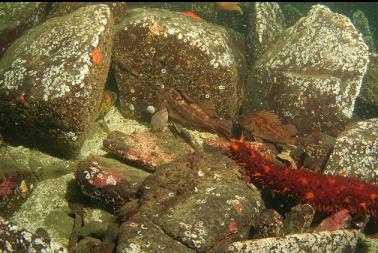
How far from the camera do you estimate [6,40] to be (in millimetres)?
6113

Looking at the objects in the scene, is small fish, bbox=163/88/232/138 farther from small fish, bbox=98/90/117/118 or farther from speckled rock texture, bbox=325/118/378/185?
speckled rock texture, bbox=325/118/378/185

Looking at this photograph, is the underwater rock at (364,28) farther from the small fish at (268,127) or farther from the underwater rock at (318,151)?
the underwater rock at (318,151)

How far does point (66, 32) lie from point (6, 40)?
1887 mm

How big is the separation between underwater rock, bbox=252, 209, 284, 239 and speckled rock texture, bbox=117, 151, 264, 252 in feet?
0.31

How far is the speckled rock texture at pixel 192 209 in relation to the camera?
11.0ft

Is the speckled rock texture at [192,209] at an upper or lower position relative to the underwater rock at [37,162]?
upper

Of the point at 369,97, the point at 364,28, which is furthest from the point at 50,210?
the point at 364,28

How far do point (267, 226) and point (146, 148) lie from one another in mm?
2079

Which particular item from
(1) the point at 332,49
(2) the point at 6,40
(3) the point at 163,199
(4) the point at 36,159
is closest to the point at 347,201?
(3) the point at 163,199

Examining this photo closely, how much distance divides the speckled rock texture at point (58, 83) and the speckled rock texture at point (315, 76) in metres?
2.83

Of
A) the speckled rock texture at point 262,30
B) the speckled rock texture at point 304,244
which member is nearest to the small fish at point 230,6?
the speckled rock texture at point 262,30

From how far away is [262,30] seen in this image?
7.05 metres

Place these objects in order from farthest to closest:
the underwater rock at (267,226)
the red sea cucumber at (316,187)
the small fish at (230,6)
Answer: the small fish at (230,6)
the red sea cucumber at (316,187)
the underwater rock at (267,226)

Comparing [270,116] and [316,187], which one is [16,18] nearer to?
[270,116]
